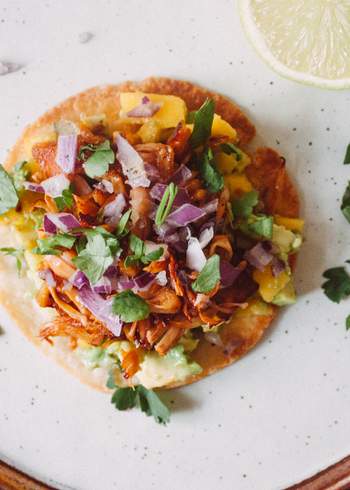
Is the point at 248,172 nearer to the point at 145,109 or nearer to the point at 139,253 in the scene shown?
the point at 145,109

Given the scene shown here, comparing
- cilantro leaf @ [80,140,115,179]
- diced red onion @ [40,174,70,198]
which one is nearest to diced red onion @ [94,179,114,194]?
cilantro leaf @ [80,140,115,179]

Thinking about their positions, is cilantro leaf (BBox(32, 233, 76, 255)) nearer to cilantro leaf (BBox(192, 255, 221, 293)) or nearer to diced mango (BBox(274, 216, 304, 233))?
cilantro leaf (BBox(192, 255, 221, 293))

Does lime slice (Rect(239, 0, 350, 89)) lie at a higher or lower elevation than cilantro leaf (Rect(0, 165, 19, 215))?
higher

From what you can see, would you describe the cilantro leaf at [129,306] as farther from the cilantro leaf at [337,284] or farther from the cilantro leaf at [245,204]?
the cilantro leaf at [337,284]

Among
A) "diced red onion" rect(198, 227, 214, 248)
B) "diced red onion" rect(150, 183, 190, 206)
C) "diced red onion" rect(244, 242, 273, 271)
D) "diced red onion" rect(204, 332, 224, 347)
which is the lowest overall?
"diced red onion" rect(204, 332, 224, 347)

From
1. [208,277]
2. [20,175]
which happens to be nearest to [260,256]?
[208,277]
